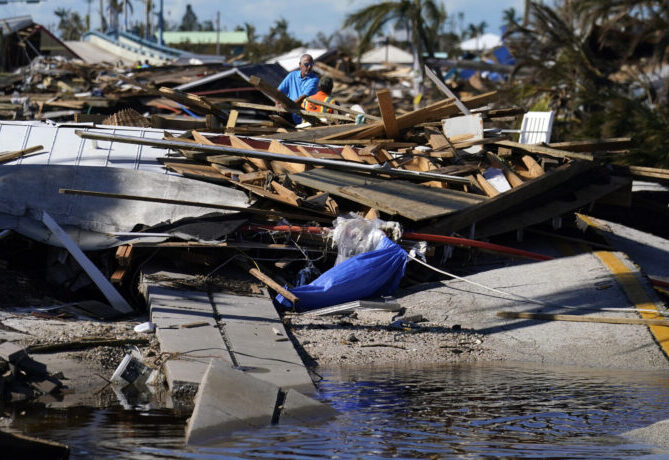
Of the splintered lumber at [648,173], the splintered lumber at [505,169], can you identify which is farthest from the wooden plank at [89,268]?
the splintered lumber at [648,173]

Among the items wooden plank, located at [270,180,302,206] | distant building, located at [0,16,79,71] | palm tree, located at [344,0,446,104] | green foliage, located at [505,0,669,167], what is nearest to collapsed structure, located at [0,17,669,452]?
wooden plank, located at [270,180,302,206]

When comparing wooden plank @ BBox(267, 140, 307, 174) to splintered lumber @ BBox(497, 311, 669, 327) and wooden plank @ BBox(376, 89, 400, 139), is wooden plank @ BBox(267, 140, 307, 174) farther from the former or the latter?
splintered lumber @ BBox(497, 311, 669, 327)

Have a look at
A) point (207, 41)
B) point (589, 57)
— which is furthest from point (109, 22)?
point (589, 57)

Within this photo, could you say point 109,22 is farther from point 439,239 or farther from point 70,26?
point 439,239

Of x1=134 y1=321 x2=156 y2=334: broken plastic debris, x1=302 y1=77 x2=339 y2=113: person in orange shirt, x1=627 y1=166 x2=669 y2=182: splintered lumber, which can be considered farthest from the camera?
x1=302 y1=77 x2=339 y2=113: person in orange shirt

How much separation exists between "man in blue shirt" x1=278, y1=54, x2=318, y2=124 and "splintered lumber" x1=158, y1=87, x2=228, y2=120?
125 centimetres

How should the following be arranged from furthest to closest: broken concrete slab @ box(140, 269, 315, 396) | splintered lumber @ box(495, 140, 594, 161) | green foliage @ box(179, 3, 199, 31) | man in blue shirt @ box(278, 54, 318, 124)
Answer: green foliage @ box(179, 3, 199, 31), man in blue shirt @ box(278, 54, 318, 124), splintered lumber @ box(495, 140, 594, 161), broken concrete slab @ box(140, 269, 315, 396)

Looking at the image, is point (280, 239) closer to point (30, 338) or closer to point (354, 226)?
point (354, 226)

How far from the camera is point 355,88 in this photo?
32.8m

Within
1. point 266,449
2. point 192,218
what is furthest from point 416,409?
point 192,218

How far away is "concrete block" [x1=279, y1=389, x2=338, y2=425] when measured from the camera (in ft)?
18.7

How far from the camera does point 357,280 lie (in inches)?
353

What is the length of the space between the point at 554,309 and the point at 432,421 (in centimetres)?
321

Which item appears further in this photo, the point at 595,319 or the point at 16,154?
the point at 16,154
